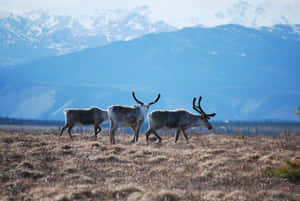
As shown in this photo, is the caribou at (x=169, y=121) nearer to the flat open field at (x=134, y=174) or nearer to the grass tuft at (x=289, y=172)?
the flat open field at (x=134, y=174)

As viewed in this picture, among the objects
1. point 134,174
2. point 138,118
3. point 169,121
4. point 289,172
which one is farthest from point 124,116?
point 289,172

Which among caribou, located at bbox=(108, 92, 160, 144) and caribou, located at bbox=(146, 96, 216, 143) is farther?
caribou, located at bbox=(146, 96, 216, 143)

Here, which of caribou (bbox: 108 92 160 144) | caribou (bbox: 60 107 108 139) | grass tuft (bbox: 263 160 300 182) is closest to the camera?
grass tuft (bbox: 263 160 300 182)

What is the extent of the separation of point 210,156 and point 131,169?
3.88 meters

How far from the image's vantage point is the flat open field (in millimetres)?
10703

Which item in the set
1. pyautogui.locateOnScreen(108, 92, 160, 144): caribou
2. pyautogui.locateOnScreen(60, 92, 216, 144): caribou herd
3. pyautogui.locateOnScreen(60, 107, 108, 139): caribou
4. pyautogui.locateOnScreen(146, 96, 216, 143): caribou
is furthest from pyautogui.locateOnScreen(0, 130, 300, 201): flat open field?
pyautogui.locateOnScreen(60, 107, 108, 139): caribou

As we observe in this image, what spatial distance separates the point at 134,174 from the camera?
44.4 feet

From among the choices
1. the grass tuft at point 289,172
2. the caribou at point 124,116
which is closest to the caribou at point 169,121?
the caribou at point 124,116

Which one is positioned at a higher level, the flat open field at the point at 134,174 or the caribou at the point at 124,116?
the caribou at the point at 124,116

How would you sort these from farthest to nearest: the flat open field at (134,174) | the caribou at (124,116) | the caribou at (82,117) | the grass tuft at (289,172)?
the caribou at (82,117) < the caribou at (124,116) < the grass tuft at (289,172) < the flat open field at (134,174)

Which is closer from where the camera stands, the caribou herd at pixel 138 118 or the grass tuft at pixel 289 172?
the grass tuft at pixel 289 172

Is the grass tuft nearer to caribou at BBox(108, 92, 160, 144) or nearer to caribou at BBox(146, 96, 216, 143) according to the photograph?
caribou at BBox(146, 96, 216, 143)

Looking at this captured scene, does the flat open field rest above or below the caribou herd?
below

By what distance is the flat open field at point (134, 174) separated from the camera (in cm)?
1070
